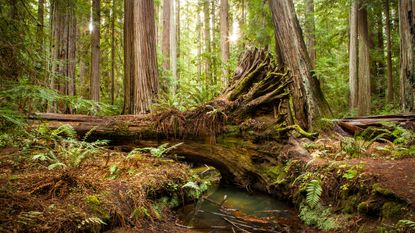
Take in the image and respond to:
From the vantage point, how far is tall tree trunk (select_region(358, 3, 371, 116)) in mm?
12211

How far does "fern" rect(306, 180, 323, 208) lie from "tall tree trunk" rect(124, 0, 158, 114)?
4.52 metres

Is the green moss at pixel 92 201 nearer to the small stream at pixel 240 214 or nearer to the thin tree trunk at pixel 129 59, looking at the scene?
the small stream at pixel 240 214

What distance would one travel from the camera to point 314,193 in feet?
14.0

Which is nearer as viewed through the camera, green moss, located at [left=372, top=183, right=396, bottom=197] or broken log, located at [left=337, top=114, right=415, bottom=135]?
→ green moss, located at [left=372, top=183, right=396, bottom=197]

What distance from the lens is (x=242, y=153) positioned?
624 cm

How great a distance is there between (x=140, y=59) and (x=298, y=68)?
4268mm

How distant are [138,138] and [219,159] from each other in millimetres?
1917

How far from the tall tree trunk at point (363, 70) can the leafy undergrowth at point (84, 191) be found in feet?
32.3

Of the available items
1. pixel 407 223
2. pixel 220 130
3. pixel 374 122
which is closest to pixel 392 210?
pixel 407 223

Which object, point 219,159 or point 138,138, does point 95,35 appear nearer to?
point 138,138

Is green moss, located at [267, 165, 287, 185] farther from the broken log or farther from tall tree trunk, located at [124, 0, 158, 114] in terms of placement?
tall tree trunk, located at [124, 0, 158, 114]

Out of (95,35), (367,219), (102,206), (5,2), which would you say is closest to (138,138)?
(102,206)

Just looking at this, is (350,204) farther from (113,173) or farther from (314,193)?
(113,173)

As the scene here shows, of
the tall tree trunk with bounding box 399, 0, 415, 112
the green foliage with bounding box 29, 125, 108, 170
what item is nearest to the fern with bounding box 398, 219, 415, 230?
the green foliage with bounding box 29, 125, 108, 170
